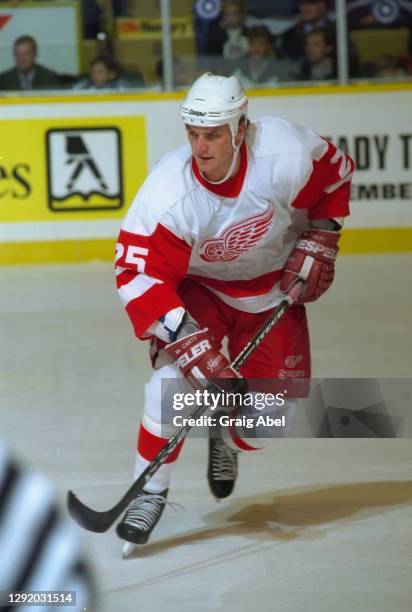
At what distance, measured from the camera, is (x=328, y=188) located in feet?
11.3

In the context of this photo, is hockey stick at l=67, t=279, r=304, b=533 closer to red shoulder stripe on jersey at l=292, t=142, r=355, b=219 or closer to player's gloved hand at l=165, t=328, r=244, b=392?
player's gloved hand at l=165, t=328, r=244, b=392

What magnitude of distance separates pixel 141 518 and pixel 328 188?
1.05 metres

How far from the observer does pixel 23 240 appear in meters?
7.66

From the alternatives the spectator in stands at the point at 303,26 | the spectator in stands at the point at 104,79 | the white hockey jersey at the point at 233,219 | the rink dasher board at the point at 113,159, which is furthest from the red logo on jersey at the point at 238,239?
the spectator in stands at the point at 303,26

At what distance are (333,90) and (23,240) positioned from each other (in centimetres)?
215

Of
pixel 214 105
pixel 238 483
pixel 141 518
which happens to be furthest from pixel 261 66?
pixel 141 518

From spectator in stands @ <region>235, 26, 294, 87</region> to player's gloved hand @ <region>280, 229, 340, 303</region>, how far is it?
4.49 meters

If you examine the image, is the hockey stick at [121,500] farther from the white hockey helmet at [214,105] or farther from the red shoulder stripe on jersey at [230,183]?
the white hockey helmet at [214,105]

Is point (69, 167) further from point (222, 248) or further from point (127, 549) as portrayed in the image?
point (127, 549)

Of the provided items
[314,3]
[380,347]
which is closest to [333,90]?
[314,3]

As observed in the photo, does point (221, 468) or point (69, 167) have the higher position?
point (69, 167)

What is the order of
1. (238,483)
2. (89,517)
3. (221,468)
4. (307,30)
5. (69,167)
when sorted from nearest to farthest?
(89,517) → (221,468) → (238,483) → (69,167) → (307,30)

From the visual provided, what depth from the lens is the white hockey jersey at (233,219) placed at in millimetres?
3082

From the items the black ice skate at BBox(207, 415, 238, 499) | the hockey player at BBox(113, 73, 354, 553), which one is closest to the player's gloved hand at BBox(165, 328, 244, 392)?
the hockey player at BBox(113, 73, 354, 553)
